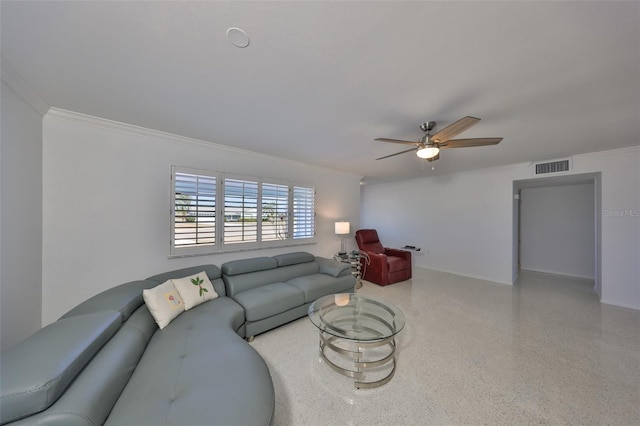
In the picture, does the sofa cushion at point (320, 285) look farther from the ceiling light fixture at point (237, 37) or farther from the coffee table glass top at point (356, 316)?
the ceiling light fixture at point (237, 37)

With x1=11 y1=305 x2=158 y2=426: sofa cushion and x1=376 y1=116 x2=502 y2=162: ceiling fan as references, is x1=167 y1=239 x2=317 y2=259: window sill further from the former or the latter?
x1=376 y1=116 x2=502 y2=162: ceiling fan

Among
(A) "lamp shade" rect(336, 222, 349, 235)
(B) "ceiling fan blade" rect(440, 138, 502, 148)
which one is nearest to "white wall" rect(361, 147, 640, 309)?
(A) "lamp shade" rect(336, 222, 349, 235)

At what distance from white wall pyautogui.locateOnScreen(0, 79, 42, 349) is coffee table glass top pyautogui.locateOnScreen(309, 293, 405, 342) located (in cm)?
251

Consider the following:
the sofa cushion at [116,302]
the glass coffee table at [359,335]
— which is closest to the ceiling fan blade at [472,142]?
the glass coffee table at [359,335]

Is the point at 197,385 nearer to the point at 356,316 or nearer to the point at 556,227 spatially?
the point at 356,316

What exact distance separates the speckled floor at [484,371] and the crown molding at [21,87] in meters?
3.07

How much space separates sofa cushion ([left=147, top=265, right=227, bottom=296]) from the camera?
2.47 meters

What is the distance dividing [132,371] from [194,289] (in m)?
1.02

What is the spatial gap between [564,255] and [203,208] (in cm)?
795

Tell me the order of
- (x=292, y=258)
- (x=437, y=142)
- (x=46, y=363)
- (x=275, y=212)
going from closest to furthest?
(x=46, y=363) → (x=437, y=142) → (x=292, y=258) → (x=275, y=212)

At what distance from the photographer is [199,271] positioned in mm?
2719

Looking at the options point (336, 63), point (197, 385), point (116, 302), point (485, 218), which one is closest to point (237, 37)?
point (336, 63)

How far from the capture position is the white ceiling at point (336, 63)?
116cm

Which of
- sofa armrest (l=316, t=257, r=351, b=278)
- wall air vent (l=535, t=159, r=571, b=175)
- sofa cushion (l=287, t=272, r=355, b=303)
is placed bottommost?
sofa cushion (l=287, t=272, r=355, b=303)
